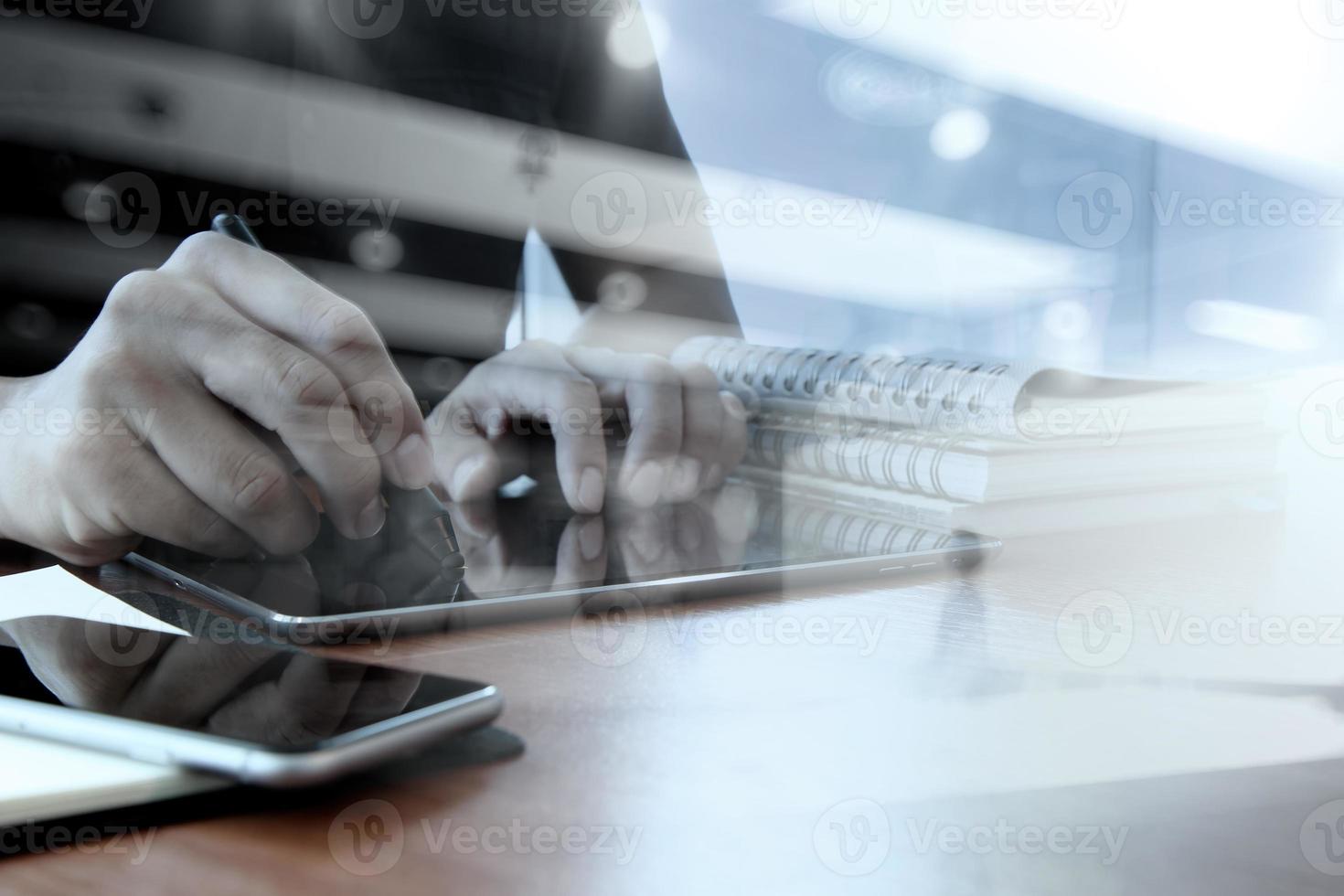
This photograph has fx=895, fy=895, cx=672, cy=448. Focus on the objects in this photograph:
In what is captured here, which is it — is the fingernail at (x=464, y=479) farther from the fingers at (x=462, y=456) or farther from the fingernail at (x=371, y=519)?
the fingernail at (x=371, y=519)

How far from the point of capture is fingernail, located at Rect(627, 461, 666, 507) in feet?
1.57

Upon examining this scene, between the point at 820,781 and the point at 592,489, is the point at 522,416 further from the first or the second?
the point at 820,781

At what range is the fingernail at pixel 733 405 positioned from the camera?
0.53 metres

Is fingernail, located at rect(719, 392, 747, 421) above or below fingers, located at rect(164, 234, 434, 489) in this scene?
above

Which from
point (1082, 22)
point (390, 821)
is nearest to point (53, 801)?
point (390, 821)

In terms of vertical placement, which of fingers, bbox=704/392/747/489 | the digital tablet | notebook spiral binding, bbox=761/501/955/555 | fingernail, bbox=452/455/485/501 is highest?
fingers, bbox=704/392/747/489

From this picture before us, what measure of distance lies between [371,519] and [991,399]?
0.28m

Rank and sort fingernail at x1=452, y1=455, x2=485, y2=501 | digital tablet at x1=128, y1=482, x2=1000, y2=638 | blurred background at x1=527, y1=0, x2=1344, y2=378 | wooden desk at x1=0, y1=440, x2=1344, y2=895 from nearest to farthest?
wooden desk at x1=0, y1=440, x2=1344, y2=895
digital tablet at x1=128, y1=482, x2=1000, y2=638
fingernail at x1=452, y1=455, x2=485, y2=501
blurred background at x1=527, y1=0, x2=1344, y2=378

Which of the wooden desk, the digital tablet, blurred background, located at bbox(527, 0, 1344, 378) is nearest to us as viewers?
the wooden desk

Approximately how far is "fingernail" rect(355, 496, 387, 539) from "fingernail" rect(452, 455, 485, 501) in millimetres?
143

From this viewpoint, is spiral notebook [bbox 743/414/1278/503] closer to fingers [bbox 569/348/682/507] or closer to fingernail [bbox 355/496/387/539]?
fingers [bbox 569/348/682/507]

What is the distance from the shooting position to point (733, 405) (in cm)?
54

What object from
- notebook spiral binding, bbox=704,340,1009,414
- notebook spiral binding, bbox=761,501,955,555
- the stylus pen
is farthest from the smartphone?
notebook spiral binding, bbox=704,340,1009,414

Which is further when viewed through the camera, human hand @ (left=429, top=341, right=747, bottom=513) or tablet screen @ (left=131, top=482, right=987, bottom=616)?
human hand @ (left=429, top=341, right=747, bottom=513)
